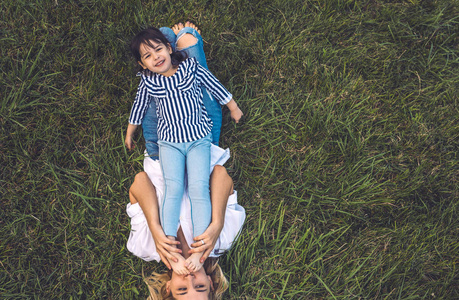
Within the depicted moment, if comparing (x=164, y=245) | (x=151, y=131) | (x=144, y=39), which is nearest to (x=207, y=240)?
(x=164, y=245)

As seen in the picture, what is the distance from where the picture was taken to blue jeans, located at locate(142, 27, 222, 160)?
8.11ft

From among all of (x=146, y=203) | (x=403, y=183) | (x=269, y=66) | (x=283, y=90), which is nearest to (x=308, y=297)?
(x=403, y=183)

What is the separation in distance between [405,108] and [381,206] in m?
0.90

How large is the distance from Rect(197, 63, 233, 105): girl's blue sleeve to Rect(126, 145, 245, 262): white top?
397 mm

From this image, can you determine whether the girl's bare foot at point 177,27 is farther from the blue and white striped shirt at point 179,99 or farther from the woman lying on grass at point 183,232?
the blue and white striped shirt at point 179,99

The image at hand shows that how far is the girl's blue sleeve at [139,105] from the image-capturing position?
2336mm

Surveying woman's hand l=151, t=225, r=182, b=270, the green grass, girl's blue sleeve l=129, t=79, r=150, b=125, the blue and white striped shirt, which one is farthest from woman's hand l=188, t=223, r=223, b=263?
girl's blue sleeve l=129, t=79, r=150, b=125

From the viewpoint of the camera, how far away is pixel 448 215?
249 cm

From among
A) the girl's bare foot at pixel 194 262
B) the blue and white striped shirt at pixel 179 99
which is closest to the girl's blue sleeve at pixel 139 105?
the blue and white striped shirt at pixel 179 99

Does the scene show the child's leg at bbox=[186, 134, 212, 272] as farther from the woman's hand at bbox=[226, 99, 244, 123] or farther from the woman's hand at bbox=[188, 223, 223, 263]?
the woman's hand at bbox=[226, 99, 244, 123]

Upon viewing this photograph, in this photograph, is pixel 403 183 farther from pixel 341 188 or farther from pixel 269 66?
pixel 269 66

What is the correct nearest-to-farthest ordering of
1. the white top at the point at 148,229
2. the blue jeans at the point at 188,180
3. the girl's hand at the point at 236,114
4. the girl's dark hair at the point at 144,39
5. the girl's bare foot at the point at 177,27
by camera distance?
1. the girl's dark hair at the point at 144,39
2. the blue jeans at the point at 188,180
3. the white top at the point at 148,229
4. the girl's hand at the point at 236,114
5. the girl's bare foot at the point at 177,27

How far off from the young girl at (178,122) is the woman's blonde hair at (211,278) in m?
0.22

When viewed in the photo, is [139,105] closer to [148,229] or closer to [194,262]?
[148,229]
